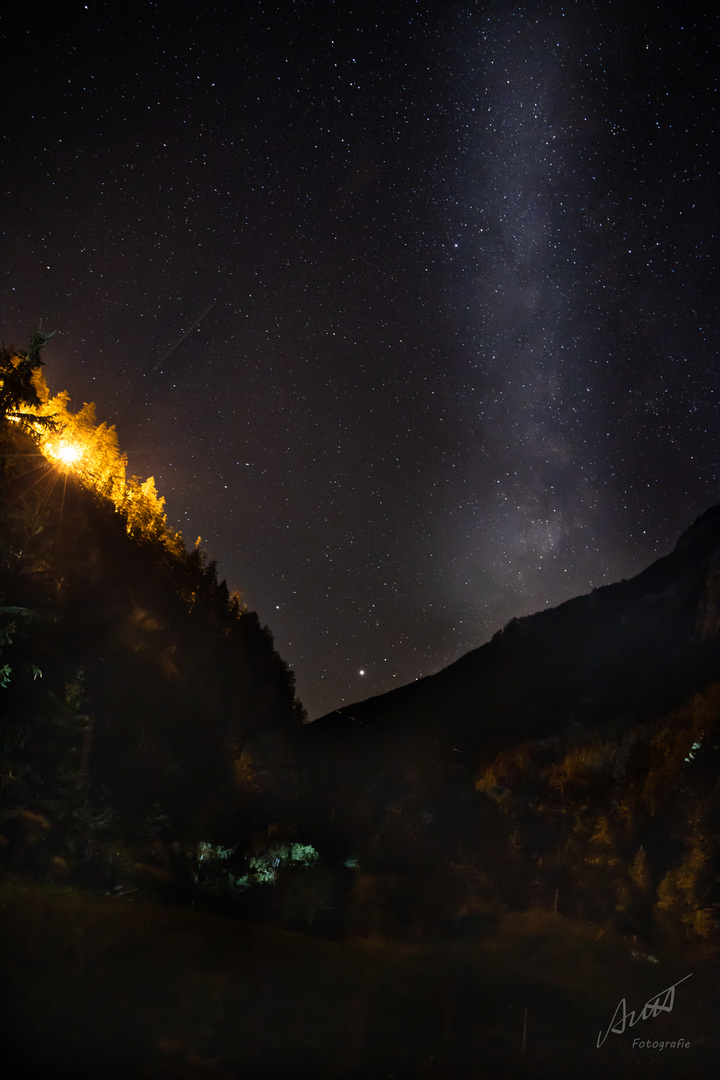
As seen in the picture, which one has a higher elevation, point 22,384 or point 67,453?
point 67,453

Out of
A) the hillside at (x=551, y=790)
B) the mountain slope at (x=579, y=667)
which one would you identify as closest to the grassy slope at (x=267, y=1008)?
the hillside at (x=551, y=790)

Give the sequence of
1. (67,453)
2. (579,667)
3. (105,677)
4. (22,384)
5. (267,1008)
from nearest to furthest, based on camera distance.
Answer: (267,1008), (22,384), (105,677), (67,453), (579,667)

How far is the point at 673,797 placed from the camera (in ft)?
174

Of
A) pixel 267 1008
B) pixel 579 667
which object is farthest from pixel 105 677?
pixel 579 667

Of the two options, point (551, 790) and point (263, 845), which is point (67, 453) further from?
point (551, 790)

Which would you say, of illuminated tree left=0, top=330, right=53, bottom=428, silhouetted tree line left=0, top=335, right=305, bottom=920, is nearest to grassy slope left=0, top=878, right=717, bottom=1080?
silhouetted tree line left=0, top=335, right=305, bottom=920

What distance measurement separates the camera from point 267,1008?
15.3 meters

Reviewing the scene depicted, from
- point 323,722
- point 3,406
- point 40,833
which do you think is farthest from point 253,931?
point 323,722

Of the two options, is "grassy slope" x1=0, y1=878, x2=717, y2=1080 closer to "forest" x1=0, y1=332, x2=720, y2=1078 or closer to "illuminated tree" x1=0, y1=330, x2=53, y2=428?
"forest" x1=0, y1=332, x2=720, y2=1078

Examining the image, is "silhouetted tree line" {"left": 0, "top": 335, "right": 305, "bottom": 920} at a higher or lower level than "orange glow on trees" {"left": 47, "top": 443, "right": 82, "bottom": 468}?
lower

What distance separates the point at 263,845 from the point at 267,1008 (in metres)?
18.1

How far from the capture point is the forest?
14.8m

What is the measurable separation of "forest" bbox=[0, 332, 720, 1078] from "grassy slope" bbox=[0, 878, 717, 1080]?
0.38 feet

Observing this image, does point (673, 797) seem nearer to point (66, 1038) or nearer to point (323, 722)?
point (323, 722)
